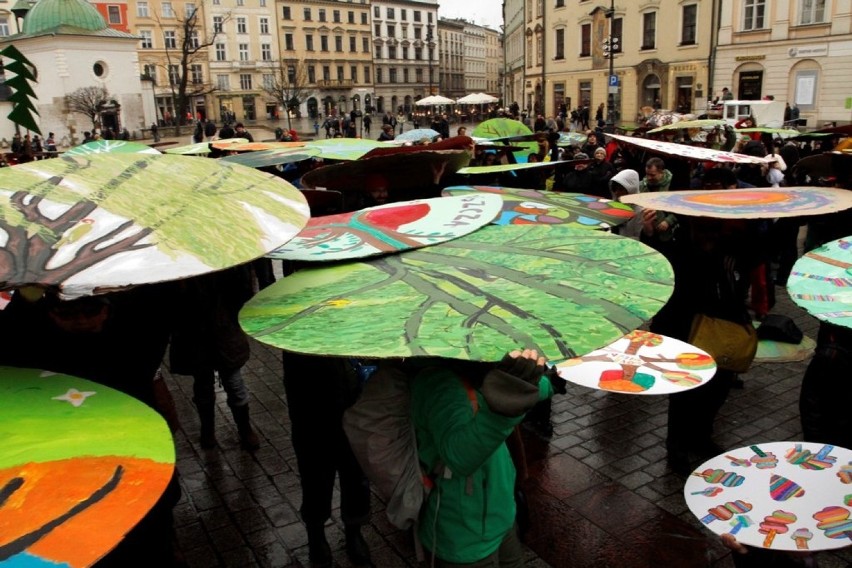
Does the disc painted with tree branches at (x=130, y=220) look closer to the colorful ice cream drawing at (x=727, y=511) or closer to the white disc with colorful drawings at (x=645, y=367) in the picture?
the colorful ice cream drawing at (x=727, y=511)

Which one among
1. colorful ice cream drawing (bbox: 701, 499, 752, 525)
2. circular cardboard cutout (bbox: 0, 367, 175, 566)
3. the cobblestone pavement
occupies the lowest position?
the cobblestone pavement

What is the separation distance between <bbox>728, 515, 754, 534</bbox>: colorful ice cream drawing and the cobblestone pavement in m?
1.36

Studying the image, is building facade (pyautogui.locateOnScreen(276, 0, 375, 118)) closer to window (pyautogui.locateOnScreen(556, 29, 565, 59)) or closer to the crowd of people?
window (pyautogui.locateOnScreen(556, 29, 565, 59))

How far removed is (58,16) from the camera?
149ft

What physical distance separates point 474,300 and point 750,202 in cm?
269

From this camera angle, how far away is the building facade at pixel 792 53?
32.6 meters

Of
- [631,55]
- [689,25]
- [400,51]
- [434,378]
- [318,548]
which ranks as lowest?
[318,548]

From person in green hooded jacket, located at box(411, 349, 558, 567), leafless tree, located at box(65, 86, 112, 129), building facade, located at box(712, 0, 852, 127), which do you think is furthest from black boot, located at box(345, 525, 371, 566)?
leafless tree, located at box(65, 86, 112, 129)

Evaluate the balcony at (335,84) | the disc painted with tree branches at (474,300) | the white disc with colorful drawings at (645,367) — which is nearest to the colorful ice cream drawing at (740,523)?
the disc painted with tree branches at (474,300)

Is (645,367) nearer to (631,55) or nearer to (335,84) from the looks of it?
(631,55)

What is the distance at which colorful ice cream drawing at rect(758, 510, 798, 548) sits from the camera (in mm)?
2639

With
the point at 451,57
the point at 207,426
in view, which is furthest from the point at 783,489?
the point at 451,57

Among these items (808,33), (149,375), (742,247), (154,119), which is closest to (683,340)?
(742,247)

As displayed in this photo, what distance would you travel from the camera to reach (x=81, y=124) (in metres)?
44.6
